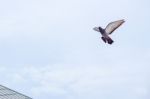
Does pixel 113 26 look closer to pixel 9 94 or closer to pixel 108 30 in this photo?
pixel 108 30

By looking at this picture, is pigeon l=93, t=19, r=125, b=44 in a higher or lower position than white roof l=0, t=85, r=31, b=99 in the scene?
lower

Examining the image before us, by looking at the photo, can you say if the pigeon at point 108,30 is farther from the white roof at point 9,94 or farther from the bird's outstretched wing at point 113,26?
the white roof at point 9,94

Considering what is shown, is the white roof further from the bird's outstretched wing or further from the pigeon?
the bird's outstretched wing

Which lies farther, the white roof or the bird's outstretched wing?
the white roof

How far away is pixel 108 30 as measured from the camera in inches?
336

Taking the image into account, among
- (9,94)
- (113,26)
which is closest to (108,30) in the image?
(113,26)

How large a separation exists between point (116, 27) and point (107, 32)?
249 mm

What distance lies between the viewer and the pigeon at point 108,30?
8380 mm

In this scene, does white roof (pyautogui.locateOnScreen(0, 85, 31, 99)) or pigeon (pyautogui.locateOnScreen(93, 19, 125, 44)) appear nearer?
pigeon (pyautogui.locateOnScreen(93, 19, 125, 44))

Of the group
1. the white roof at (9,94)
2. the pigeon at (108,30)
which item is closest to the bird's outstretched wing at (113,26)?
the pigeon at (108,30)

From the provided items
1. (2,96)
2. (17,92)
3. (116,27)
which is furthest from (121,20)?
(17,92)

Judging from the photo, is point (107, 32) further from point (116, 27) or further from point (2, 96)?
point (2, 96)

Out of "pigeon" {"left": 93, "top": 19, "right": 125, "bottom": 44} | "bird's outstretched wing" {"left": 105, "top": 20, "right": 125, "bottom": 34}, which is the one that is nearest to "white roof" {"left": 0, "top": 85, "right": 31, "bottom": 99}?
"pigeon" {"left": 93, "top": 19, "right": 125, "bottom": 44}

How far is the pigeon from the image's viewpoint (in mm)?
8380
